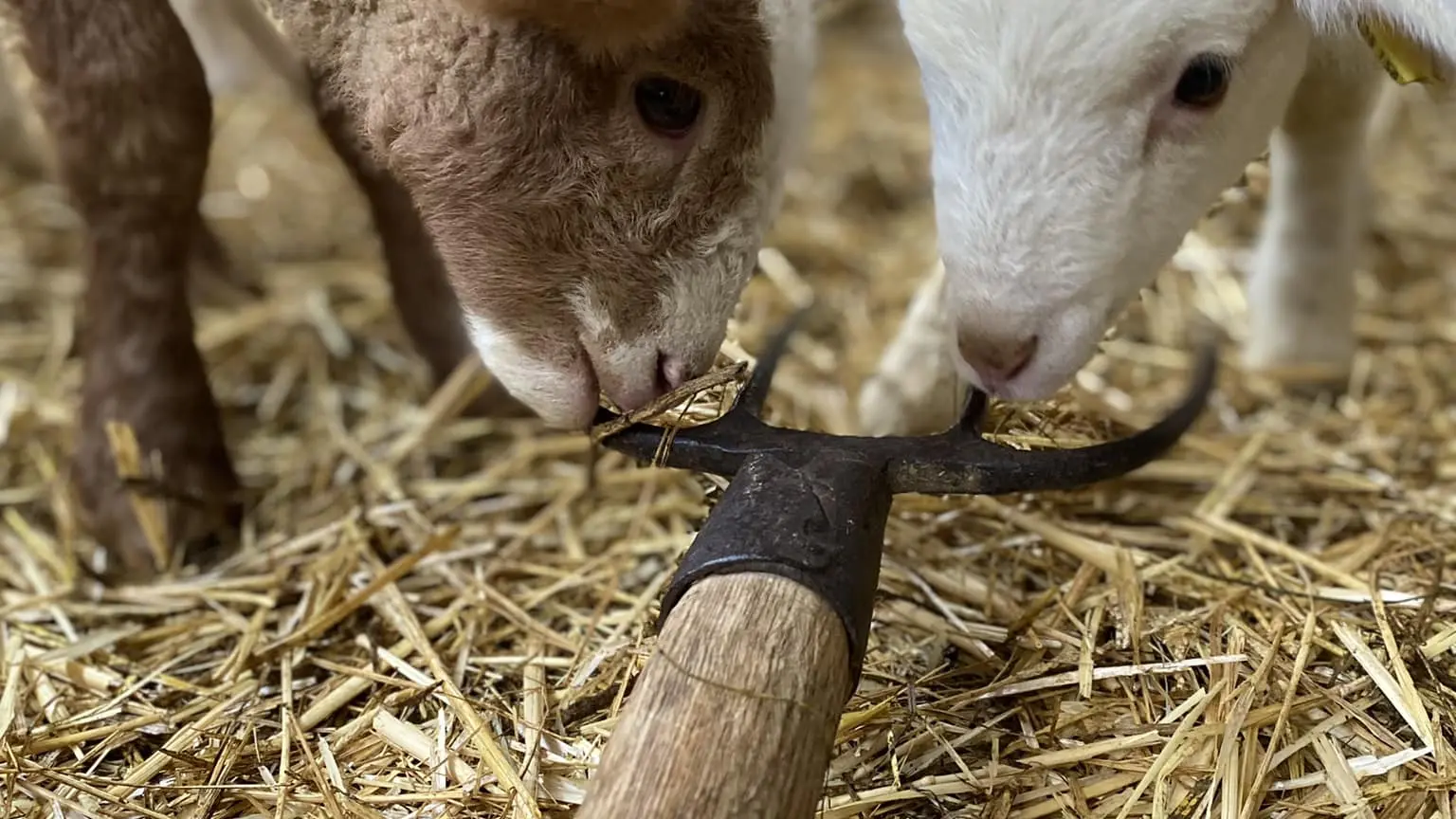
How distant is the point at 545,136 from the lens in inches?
51.6

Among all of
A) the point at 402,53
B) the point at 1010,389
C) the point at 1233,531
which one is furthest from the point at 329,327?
the point at 1233,531

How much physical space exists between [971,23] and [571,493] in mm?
933

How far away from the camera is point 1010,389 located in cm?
137

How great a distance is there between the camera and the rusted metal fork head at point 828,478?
3.30ft

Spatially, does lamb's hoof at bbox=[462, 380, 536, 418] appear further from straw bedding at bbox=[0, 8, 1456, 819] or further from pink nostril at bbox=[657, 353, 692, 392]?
pink nostril at bbox=[657, 353, 692, 392]

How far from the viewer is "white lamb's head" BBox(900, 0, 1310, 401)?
1.27m

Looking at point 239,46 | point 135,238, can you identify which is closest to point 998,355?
point 135,238

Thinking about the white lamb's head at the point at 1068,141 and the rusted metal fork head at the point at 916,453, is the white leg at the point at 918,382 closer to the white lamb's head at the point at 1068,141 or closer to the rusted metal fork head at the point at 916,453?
the white lamb's head at the point at 1068,141

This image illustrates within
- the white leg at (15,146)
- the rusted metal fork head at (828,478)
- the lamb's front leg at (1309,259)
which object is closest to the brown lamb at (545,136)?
the rusted metal fork head at (828,478)

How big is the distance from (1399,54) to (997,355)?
23.0 inches

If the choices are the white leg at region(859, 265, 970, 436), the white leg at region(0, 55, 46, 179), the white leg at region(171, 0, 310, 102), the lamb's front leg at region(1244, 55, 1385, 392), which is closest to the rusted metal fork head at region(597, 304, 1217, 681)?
the white leg at region(859, 265, 970, 436)

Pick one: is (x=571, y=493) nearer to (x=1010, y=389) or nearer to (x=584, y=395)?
(x=584, y=395)

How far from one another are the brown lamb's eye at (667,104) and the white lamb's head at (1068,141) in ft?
0.89

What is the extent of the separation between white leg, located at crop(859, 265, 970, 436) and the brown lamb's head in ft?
1.51
